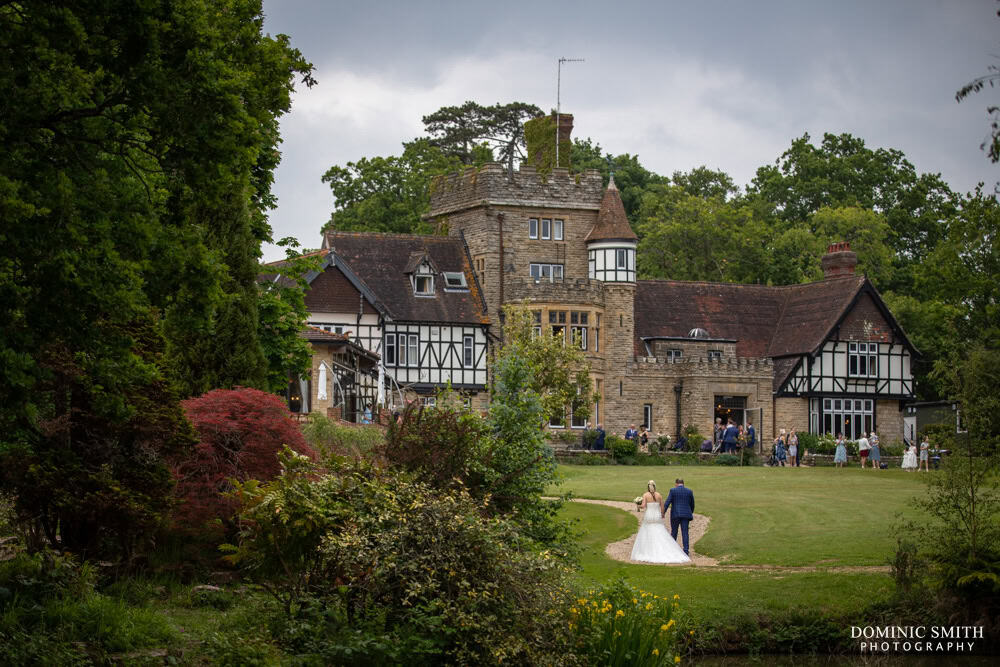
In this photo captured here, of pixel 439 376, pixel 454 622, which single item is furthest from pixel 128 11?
pixel 439 376

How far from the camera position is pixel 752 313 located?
60.6 metres

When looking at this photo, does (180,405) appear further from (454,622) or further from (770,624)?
(770,624)

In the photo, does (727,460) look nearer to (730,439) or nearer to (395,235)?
(730,439)

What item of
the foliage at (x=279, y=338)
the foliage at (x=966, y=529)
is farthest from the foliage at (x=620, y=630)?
the foliage at (x=279, y=338)

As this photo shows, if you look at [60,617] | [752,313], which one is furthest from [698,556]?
[752,313]

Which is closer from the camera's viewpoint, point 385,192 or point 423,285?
point 423,285

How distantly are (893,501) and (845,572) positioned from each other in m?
9.77

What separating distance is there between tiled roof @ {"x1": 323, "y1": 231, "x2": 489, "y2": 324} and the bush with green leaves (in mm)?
40156

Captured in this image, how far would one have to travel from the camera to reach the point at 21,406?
1127 cm

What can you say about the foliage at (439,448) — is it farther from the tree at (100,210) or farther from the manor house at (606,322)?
the manor house at (606,322)

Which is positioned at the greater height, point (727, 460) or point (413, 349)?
point (413, 349)

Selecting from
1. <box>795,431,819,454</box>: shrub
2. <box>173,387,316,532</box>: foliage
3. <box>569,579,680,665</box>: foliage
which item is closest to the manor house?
<box>795,431,819,454</box>: shrub

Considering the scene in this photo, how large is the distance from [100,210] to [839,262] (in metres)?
51.6

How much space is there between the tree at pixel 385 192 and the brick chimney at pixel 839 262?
65.3 ft
